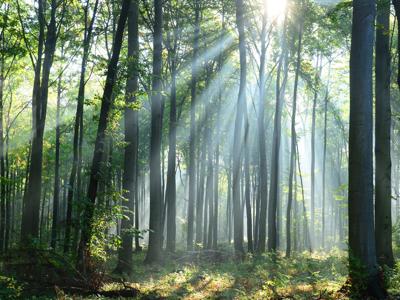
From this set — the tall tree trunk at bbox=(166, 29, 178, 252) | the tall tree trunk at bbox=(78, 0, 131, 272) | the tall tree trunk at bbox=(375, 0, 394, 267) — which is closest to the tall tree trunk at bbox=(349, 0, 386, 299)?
the tall tree trunk at bbox=(375, 0, 394, 267)

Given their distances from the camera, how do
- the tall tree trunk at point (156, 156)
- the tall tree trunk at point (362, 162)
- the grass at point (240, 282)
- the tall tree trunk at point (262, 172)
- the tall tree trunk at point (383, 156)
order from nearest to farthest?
the tall tree trunk at point (362, 162), the grass at point (240, 282), the tall tree trunk at point (383, 156), the tall tree trunk at point (156, 156), the tall tree trunk at point (262, 172)

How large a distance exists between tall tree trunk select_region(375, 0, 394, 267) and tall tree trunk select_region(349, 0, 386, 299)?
307cm

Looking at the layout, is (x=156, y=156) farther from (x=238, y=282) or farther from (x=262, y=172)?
(x=262, y=172)

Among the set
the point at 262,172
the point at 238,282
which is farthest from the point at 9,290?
the point at 262,172

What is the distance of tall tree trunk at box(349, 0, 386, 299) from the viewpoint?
7484 millimetres

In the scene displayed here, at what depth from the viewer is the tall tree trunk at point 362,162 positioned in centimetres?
748

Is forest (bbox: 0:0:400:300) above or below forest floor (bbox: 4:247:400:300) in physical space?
above

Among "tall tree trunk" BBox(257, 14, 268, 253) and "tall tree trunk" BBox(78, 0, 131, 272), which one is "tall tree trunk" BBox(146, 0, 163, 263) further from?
"tall tree trunk" BBox(257, 14, 268, 253)

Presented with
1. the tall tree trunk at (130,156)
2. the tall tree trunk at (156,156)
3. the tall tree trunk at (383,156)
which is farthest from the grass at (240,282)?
the tall tree trunk at (383,156)

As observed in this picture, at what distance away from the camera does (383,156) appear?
1113 centimetres

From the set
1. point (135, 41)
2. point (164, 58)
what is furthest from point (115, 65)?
point (164, 58)

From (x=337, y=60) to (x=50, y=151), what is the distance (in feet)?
74.7

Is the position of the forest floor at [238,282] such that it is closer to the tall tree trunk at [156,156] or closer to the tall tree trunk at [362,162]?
the tall tree trunk at [362,162]

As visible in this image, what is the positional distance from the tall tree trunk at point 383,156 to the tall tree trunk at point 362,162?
307cm
